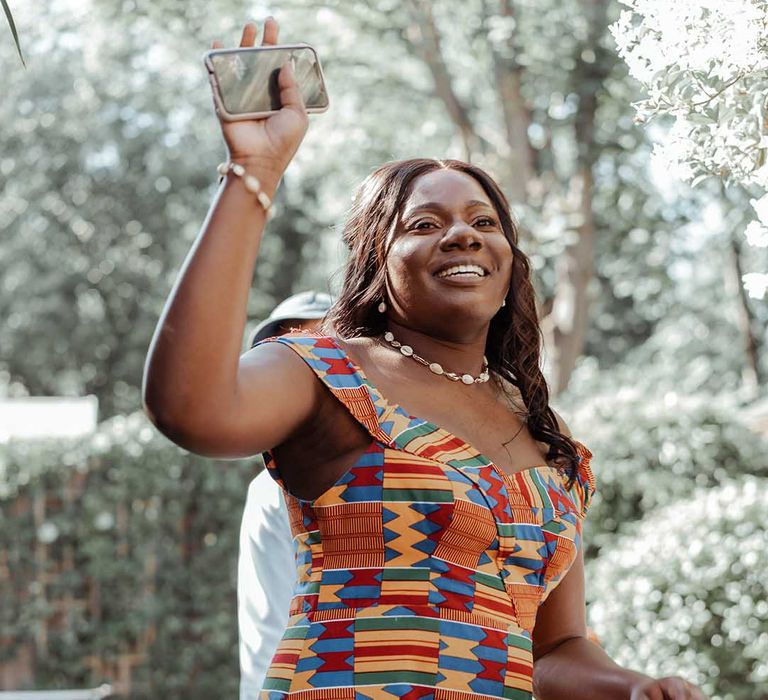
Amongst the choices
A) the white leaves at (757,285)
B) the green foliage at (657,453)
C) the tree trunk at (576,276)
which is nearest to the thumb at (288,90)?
the white leaves at (757,285)

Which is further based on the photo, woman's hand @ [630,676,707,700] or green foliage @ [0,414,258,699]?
green foliage @ [0,414,258,699]

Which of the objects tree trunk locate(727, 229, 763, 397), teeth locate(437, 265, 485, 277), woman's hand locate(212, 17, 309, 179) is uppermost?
woman's hand locate(212, 17, 309, 179)

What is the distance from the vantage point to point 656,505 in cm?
834

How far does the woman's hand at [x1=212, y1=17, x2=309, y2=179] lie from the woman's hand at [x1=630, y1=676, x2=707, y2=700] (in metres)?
0.97

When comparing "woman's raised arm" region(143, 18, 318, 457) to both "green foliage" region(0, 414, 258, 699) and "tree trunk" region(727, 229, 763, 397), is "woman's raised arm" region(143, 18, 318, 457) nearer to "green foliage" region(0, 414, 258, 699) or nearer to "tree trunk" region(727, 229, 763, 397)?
"green foliage" region(0, 414, 258, 699)

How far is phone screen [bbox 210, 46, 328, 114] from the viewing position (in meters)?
1.61

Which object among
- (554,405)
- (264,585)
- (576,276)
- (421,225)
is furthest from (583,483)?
(576,276)

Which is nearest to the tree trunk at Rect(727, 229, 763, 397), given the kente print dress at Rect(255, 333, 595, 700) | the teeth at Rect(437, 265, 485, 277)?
the teeth at Rect(437, 265, 485, 277)

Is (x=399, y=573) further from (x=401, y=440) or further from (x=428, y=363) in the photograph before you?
(x=428, y=363)

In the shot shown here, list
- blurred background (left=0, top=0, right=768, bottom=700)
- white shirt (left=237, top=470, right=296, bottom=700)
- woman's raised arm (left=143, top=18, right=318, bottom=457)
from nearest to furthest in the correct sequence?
woman's raised arm (left=143, top=18, right=318, bottom=457) < white shirt (left=237, top=470, right=296, bottom=700) < blurred background (left=0, top=0, right=768, bottom=700)

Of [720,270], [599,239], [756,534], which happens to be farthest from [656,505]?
[720,270]

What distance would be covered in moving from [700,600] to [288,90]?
14.6ft

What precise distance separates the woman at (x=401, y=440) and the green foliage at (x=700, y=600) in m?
3.45

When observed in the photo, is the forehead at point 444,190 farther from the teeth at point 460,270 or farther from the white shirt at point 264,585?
the white shirt at point 264,585
